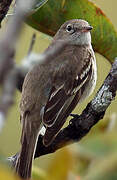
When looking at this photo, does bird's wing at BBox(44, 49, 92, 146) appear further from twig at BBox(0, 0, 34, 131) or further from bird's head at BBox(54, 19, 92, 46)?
twig at BBox(0, 0, 34, 131)

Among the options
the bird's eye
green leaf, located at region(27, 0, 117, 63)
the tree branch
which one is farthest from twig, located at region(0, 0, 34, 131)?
the bird's eye

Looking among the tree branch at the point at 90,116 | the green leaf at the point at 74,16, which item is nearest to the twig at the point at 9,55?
the tree branch at the point at 90,116

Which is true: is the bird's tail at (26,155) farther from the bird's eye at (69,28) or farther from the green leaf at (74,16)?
the bird's eye at (69,28)

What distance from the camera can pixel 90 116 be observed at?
263cm

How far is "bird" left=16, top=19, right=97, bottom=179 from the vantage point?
3.29 meters

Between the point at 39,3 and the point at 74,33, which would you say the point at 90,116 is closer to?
the point at 39,3

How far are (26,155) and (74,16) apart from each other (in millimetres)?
1082

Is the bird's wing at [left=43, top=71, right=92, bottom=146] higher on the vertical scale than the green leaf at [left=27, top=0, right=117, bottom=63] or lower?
lower

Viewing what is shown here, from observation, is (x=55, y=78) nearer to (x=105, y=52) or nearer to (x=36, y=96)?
(x=36, y=96)

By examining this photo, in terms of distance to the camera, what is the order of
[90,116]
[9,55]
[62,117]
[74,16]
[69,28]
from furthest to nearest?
[69,28] < [62,117] < [74,16] < [90,116] < [9,55]

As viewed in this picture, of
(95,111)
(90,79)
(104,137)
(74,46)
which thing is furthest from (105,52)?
(104,137)

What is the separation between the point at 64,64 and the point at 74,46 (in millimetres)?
640

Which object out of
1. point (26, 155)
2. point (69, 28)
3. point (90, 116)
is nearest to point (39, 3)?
point (90, 116)

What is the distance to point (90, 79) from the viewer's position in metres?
4.02
